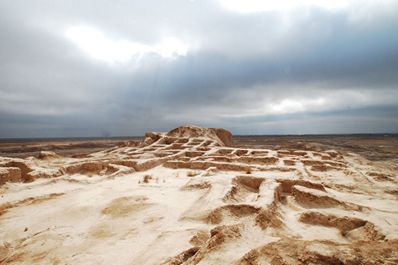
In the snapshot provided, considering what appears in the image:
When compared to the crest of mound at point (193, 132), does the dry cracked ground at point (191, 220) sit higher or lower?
lower

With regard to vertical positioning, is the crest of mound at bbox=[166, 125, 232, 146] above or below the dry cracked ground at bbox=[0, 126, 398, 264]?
above

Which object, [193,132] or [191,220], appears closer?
[191,220]

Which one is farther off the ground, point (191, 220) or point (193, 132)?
point (193, 132)

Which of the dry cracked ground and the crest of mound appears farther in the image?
the crest of mound

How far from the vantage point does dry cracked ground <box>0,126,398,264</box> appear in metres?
3.33

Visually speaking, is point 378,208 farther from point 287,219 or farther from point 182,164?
point 182,164

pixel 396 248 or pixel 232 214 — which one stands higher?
pixel 396 248

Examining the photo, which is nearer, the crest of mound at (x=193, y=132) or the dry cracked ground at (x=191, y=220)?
the dry cracked ground at (x=191, y=220)

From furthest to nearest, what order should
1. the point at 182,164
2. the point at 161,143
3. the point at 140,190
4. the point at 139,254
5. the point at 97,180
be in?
the point at 161,143
the point at 182,164
the point at 97,180
the point at 140,190
the point at 139,254

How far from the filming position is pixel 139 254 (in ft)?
13.6

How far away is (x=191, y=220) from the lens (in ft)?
18.6

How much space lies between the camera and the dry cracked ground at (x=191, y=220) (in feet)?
10.9

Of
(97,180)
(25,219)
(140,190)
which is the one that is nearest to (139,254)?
(25,219)

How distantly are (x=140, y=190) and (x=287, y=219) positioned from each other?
185 inches
